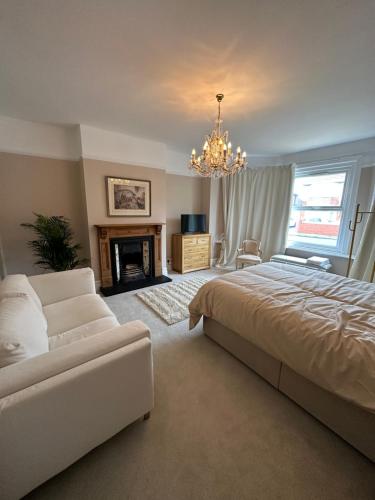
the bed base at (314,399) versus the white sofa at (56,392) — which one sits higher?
the white sofa at (56,392)

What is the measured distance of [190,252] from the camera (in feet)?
14.4

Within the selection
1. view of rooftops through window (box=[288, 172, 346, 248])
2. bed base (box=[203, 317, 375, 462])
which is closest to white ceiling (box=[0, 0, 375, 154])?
view of rooftops through window (box=[288, 172, 346, 248])

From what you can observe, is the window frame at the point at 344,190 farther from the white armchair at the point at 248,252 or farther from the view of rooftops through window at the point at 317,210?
the white armchair at the point at 248,252

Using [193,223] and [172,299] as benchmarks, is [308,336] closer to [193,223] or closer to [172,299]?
[172,299]

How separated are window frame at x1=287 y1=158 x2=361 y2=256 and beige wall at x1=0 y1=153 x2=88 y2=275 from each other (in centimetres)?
423

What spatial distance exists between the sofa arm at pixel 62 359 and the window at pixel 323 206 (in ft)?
13.2

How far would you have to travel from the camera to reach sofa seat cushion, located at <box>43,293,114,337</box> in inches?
63.4

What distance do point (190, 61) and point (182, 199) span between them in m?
3.10

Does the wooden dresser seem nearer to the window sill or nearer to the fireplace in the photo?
the fireplace

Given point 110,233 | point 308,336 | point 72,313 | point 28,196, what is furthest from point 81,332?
point 28,196

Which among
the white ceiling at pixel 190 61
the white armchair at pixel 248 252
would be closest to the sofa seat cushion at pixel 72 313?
the white ceiling at pixel 190 61

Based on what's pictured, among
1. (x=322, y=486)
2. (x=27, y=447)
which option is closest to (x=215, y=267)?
(x=322, y=486)

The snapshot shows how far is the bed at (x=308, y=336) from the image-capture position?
1.14 meters

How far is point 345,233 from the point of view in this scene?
11.7 ft
